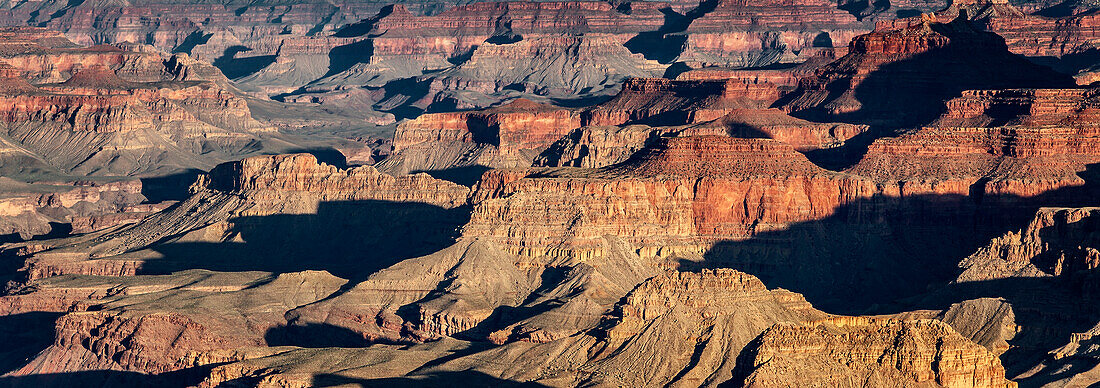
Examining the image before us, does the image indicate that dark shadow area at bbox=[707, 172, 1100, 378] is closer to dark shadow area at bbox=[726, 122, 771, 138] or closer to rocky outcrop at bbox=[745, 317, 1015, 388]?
rocky outcrop at bbox=[745, 317, 1015, 388]

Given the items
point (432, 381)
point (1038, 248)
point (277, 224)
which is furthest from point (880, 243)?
point (432, 381)

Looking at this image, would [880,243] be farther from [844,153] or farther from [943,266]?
[844,153]

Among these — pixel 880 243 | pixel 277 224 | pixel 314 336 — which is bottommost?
pixel 880 243

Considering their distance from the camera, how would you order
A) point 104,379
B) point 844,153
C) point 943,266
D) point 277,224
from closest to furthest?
point 104,379 < point 943,266 < point 277,224 < point 844,153

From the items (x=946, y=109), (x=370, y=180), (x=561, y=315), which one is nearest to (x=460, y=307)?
(x=561, y=315)

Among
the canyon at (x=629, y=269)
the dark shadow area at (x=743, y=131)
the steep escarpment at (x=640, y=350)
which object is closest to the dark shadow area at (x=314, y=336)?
the canyon at (x=629, y=269)

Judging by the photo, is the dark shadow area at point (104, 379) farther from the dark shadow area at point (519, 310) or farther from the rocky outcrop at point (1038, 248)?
the rocky outcrop at point (1038, 248)

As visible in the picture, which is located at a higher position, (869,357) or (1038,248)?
(869,357)
